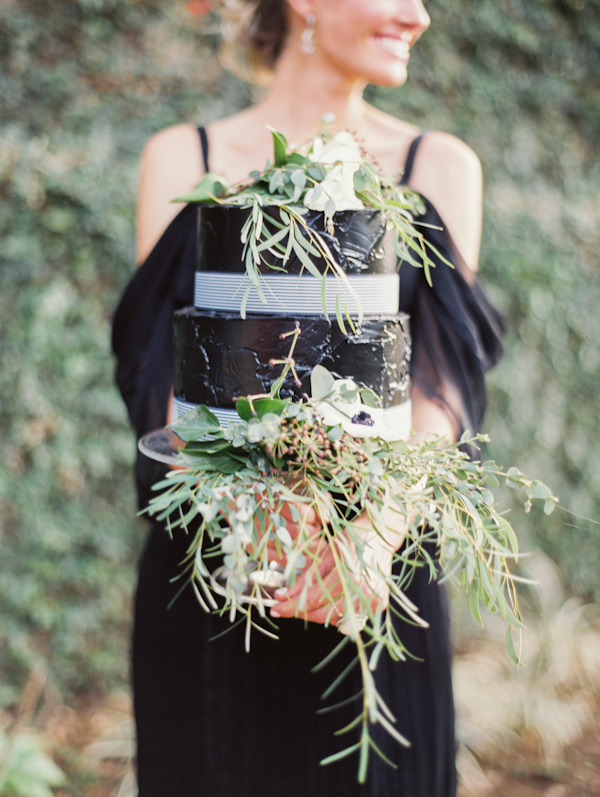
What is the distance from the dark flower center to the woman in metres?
0.47

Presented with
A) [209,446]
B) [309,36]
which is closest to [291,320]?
[209,446]

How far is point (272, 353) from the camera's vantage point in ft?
3.18

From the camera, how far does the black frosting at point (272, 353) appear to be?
97 cm

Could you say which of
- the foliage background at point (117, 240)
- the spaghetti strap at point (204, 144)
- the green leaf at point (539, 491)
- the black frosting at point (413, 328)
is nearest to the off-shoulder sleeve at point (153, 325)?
the black frosting at point (413, 328)

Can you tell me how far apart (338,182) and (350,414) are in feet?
1.19

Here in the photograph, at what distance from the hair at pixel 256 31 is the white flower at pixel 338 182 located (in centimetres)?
84

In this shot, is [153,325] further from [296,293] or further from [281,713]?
[281,713]

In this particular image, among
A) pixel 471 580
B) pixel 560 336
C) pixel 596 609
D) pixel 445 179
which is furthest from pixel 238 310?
pixel 596 609

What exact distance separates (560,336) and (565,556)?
120cm

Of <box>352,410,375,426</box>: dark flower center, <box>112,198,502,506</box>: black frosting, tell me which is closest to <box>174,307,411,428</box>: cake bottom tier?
<box>352,410,375,426</box>: dark flower center

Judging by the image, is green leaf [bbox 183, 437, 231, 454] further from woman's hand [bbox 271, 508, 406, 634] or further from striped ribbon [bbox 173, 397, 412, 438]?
woman's hand [bbox 271, 508, 406, 634]

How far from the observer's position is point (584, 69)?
3082 mm

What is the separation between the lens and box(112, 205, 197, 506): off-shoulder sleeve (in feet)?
4.69

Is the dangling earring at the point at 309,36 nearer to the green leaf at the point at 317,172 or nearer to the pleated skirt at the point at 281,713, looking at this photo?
the green leaf at the point at 317,172
